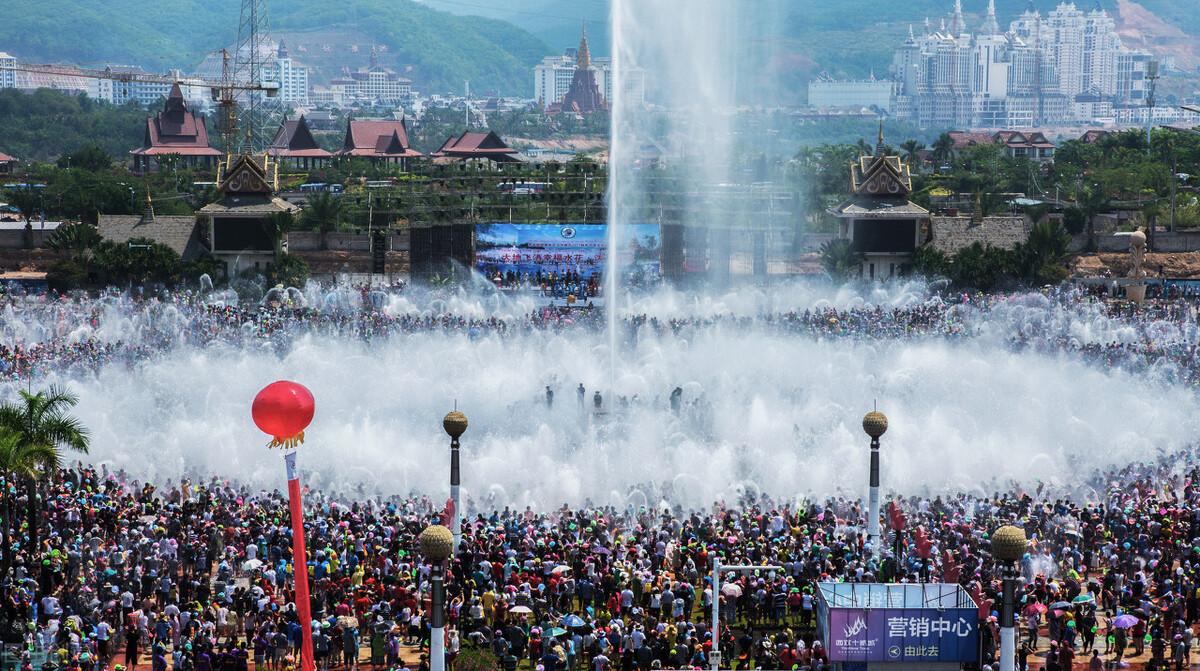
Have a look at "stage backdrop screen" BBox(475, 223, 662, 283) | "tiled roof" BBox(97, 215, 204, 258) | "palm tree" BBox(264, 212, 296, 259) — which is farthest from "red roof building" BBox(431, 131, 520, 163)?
"stage backdrop screen" BBox(475, 223, 662, 283)

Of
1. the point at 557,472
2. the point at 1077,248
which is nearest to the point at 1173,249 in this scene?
the point at 1077,248

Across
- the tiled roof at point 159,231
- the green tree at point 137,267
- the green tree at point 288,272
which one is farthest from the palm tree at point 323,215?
the green tree at point 137,267

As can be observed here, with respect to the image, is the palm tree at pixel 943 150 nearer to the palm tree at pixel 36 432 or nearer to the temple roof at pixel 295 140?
the temple roof at pixel 295 140

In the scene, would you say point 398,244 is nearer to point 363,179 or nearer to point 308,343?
point 363,179

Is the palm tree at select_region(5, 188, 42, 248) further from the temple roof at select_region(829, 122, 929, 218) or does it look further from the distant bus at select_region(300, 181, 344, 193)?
the temple roof at select_region(829, 122, 929, 218)

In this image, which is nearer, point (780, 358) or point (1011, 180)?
point (780, 358)

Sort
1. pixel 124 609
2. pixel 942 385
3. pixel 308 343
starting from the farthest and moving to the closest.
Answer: pixel 308 343, pixel 942 385, pixel 124 609
